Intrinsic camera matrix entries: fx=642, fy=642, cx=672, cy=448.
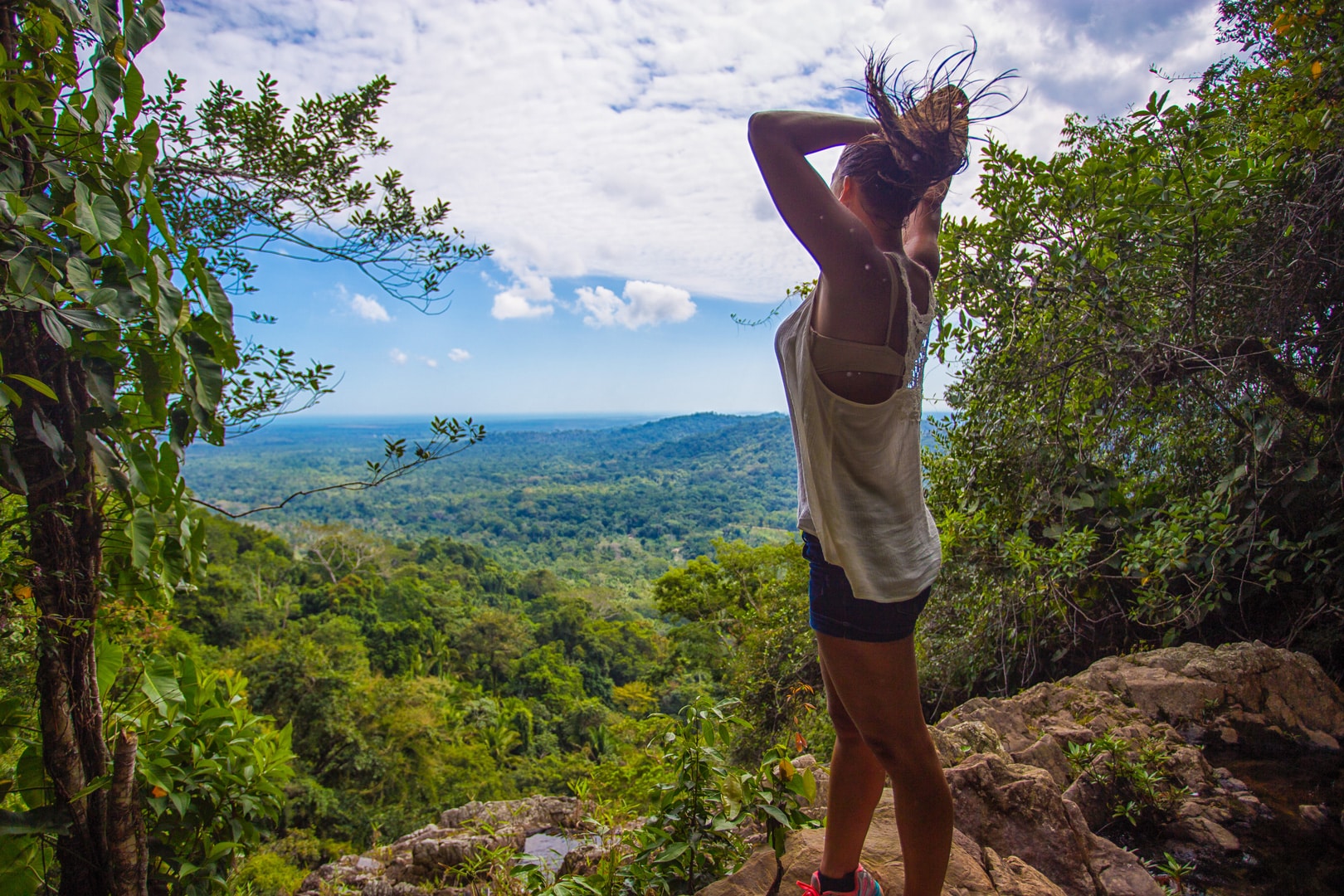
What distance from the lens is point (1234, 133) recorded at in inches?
105

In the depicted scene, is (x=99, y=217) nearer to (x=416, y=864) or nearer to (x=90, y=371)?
(x=90, y=371)

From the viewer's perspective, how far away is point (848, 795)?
3.99 feet

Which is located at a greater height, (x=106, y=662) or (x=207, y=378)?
(x=207, y=378)

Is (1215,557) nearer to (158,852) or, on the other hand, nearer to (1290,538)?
(1290,538)

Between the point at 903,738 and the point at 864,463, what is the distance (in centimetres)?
47

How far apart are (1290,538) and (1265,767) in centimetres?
96

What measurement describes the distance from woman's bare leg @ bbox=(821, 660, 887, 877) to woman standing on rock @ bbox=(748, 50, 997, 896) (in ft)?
0.36

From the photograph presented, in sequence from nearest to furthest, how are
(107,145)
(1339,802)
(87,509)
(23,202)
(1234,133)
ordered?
(23,202) < (107,145) < (87,509) < (1339,802) < (1234,133)

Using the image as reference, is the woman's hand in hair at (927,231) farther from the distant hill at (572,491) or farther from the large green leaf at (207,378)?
the distant hill at (572,491)

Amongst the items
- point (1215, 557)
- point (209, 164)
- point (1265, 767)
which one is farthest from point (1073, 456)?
point (209, 164)

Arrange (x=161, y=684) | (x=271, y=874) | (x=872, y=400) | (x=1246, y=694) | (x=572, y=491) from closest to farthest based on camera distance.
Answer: (x=872, y=400) < (x=161, y=684) < (x=1246, y=694) < (x=271, y=874) < (x=572, y=491)

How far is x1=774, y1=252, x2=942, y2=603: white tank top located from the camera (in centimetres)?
101

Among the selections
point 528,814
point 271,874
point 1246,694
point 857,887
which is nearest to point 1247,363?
point 1246,694

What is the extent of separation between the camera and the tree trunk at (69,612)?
1220 millimetres
